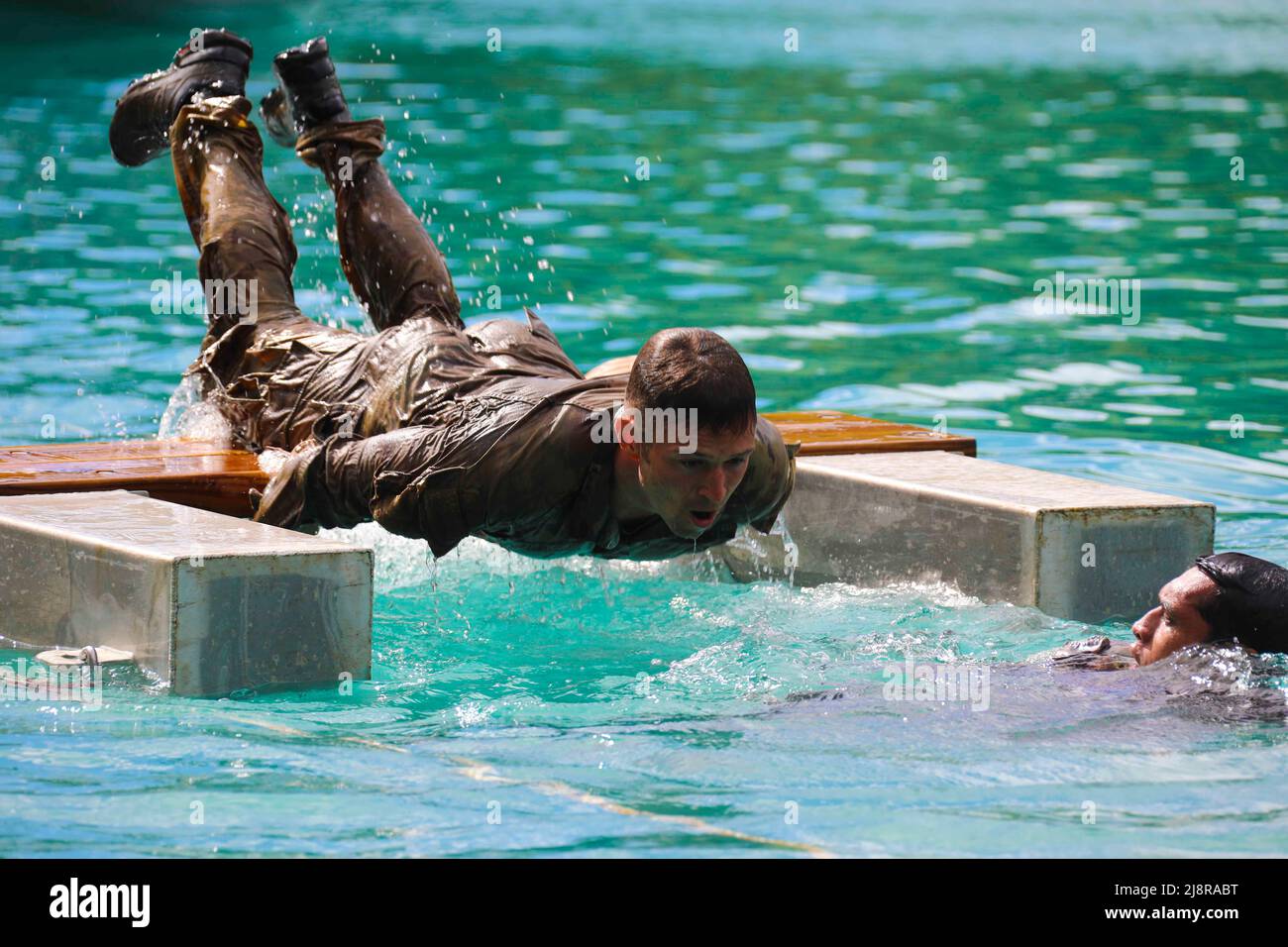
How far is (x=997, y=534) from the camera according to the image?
6449 millimetres

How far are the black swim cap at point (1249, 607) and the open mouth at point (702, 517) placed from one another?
147cm

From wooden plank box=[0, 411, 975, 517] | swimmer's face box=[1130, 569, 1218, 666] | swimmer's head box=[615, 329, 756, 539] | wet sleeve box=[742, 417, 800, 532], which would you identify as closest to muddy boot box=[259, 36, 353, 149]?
wooden plank box=[0, 411, 975, 517]

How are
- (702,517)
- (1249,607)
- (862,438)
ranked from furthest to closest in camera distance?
(862,438) → (1249,607) → (702,517)

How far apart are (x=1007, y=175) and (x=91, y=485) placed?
1307 centimetres

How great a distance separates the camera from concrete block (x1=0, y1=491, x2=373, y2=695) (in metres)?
5.18

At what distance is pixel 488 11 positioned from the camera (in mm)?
31359

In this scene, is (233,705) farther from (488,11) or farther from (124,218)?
(488,11)

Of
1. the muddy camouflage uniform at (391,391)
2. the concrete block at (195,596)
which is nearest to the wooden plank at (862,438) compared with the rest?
the muddy camouflage uniform at (391,391)

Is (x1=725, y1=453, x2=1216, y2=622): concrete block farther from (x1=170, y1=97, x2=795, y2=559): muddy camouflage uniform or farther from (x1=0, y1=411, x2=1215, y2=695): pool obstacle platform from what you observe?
(x1=170, y1=97, x2=795, y2=559): muddy camouflage uniform

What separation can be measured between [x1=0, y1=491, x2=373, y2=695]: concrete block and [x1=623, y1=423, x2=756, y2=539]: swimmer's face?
898 mm

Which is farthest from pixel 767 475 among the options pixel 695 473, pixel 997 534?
pixel 997 534

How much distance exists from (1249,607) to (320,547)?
270 centimetres

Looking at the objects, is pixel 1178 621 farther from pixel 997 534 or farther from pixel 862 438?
pixel 862 438
